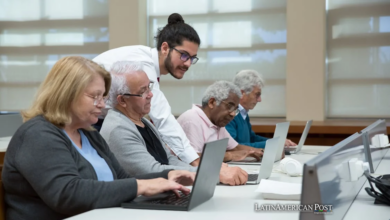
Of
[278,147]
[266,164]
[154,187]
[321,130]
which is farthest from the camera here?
[321,130]

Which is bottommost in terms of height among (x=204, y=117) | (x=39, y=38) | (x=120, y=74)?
(x=204, y=117)

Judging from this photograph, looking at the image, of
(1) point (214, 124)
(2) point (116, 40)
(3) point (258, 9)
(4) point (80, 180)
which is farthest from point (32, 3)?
(4) point (80, 180)

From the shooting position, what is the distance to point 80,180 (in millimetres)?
1532

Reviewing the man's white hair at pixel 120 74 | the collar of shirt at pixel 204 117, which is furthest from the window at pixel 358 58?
the man's white hair at pixel 120 74

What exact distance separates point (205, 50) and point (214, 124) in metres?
3.01

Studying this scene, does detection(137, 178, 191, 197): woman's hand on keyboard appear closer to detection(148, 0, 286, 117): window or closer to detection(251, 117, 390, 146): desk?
detection(251, 117, 390, 146): desk

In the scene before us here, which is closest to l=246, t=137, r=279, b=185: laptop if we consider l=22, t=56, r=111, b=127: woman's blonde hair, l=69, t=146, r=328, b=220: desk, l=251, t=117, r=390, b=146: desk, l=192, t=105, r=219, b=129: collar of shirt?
l=69, t=146, r=328, b=220: desk

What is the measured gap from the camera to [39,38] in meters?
6.74

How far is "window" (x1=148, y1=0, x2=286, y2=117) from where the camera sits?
6.02m

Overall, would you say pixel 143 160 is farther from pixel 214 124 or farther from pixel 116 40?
pixel 116 40

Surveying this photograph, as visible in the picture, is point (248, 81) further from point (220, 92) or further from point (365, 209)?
point (365, 209)

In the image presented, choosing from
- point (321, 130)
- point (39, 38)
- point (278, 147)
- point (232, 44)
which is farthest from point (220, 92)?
point (39, 38)

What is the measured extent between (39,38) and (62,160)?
5.56 metres

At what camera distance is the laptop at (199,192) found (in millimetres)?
1518
